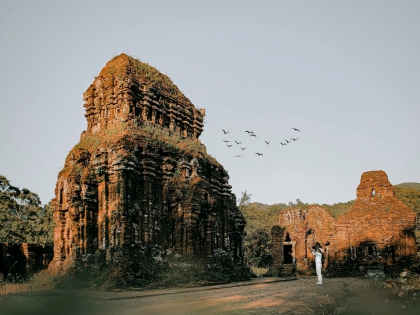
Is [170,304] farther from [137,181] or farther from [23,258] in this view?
[23,258]

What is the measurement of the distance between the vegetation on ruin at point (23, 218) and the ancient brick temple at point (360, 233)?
15809mm

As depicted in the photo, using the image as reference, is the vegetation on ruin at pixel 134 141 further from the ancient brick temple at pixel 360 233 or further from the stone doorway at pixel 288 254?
the stone doorway at pixel 288 254

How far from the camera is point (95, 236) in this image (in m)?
17.3

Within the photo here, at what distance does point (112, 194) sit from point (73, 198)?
4.78 ft

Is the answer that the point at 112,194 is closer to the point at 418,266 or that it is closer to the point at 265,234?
the point at 418,266

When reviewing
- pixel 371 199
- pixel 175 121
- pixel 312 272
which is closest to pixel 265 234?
pixel 312 272

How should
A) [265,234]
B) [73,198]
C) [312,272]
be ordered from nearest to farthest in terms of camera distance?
1. [73,198]
2. [312,272]
3. [265,234]

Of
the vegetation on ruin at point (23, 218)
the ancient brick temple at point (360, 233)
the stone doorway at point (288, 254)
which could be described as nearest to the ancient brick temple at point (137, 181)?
the ancient brick temple at point (360, 233)

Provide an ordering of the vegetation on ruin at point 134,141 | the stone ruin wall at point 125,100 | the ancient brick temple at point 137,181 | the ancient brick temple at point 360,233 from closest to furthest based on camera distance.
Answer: the ancient brick temple at point 137,181, the vegetation on ruin at point 134,141, the stone ruin wall at point 125,100, the ancient brick temple at point 360,233

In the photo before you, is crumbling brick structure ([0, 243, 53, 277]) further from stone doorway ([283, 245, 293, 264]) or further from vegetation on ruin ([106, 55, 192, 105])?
stone doorway ([283, 245, 293, 264])

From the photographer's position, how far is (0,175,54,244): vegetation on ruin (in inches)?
1169

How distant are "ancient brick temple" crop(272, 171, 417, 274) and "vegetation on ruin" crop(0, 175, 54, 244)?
622 inches

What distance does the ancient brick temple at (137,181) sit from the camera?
55.9 feet

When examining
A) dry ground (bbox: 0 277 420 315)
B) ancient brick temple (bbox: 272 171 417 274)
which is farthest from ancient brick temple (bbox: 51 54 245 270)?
ancient brick temple (bbox: 272 171 417 274)
